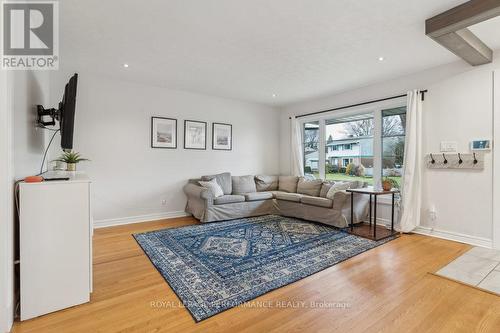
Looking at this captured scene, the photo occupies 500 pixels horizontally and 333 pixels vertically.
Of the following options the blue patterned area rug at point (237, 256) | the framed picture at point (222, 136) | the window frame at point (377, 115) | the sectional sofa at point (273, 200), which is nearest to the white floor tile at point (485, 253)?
the blue patterned area rug at point (237, 256)

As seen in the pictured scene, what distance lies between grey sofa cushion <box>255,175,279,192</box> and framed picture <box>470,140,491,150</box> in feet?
11.3

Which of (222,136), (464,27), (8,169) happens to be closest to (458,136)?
(464,27)

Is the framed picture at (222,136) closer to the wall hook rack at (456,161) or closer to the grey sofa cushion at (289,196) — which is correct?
the grey sofa cushion at (289,196)

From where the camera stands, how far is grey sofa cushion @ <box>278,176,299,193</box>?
5.27 metres

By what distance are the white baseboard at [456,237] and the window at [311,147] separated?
2274 millimetres

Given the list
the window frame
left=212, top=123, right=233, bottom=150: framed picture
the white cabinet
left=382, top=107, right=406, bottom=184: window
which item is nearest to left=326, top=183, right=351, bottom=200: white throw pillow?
the window frame

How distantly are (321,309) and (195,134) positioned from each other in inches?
156

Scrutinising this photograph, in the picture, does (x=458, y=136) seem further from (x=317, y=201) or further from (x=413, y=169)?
(x=317, y=201)

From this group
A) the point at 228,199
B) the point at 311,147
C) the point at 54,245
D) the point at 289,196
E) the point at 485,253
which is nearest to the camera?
the point at 54,245

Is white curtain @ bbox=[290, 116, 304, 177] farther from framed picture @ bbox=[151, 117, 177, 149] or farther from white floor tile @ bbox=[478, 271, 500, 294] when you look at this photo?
white floor tile @ bbox=[478, 271, 500, 294]

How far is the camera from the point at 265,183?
5.49 m

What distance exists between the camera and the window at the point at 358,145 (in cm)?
416

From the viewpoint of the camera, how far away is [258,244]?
3.19 meters

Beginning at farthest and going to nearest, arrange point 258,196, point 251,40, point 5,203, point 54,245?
1. point 258,196
2. point 251,40
3. point 54,245
4. point 5,203
